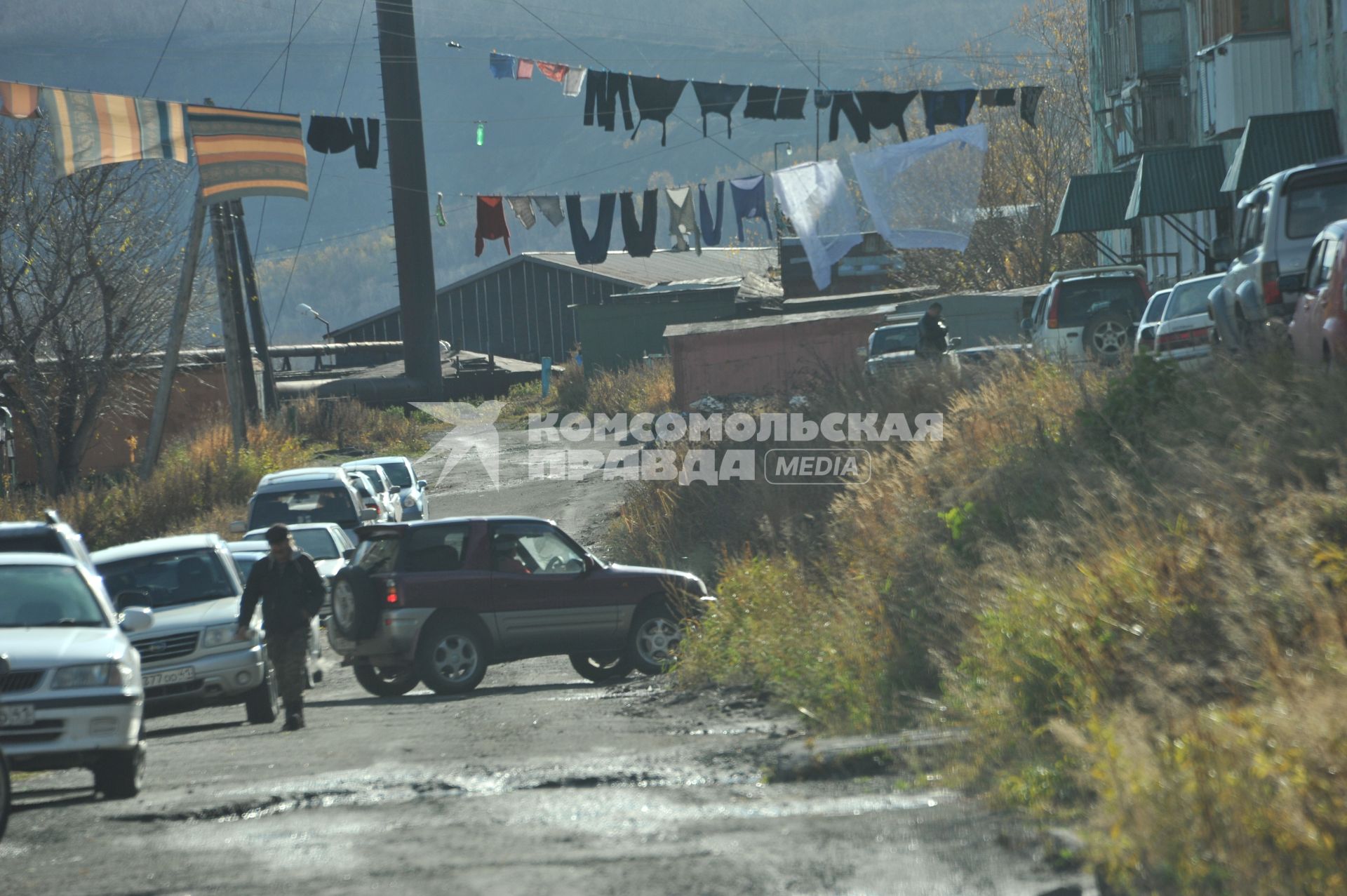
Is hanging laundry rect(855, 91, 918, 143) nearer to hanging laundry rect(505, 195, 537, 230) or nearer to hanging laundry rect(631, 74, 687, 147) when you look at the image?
hanging laundry rect(631, 74, 687, 147)

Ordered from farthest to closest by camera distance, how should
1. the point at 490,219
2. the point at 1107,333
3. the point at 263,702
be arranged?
the point at 490,219 → the point at 1107,333 → the point at 263,702

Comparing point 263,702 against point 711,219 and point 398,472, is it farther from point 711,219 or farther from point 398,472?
point 711,219

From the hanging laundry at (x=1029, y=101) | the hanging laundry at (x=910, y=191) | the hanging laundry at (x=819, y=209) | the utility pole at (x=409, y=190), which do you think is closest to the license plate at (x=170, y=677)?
the hanging laundry at (x=910, y=191)

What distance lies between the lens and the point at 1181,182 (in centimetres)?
2862

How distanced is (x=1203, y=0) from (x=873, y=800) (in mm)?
23569

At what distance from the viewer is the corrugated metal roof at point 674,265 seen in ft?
250

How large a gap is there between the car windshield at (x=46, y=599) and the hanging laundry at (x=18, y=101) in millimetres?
13843

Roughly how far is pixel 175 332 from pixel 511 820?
2253 cm

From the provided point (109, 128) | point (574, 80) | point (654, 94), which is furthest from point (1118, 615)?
point (574, 80)

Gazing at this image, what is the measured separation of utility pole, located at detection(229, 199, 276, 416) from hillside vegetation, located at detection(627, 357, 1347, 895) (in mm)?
24207

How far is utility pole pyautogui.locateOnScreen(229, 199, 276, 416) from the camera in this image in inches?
1398

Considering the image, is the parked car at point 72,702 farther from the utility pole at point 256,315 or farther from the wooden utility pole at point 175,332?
the utility pole at point 256,315

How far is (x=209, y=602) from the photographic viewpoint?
1313cm

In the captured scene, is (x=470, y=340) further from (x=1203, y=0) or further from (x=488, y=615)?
(x=488, y=615)
